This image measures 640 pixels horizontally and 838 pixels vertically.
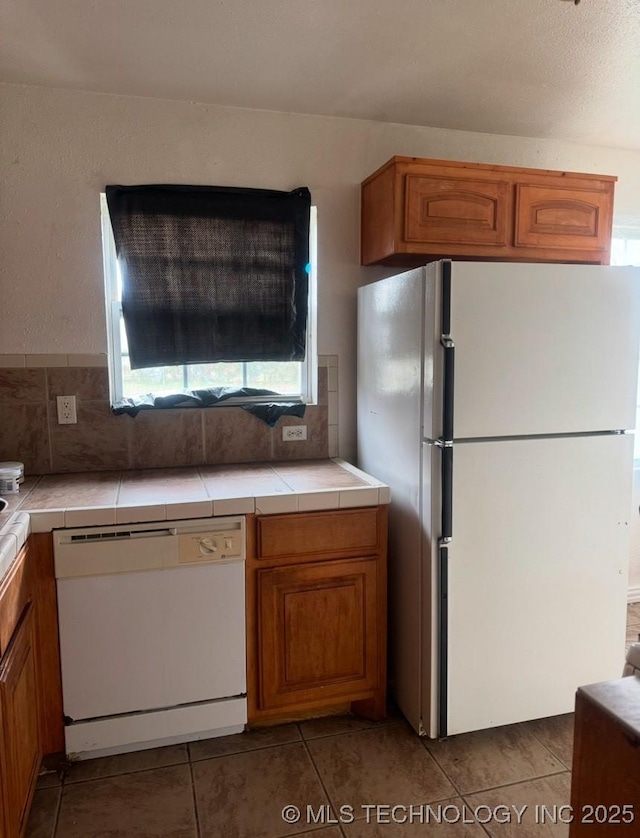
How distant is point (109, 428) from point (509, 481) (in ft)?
5.18

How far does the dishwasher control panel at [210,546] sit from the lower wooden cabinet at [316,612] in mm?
77

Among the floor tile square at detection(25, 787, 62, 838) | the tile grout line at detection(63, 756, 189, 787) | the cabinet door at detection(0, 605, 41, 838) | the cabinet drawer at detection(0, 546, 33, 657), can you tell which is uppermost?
the cabinet drawer at detection(0, 546, 33, 657)

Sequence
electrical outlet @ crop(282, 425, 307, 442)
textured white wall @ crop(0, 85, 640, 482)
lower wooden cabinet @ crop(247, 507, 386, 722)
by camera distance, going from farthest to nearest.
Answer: electrical outlet @ crop(282, 425, 307, 442), textured white wall @ crop(0, 85, 640, 482), lower wooden cabinet @ crop(247, 507, 386, 722)

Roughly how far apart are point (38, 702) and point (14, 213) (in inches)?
69.4

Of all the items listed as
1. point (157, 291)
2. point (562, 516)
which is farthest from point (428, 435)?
point (157, 291)

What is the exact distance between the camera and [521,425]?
6.59 ft

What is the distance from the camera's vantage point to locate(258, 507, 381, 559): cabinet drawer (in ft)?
6.68

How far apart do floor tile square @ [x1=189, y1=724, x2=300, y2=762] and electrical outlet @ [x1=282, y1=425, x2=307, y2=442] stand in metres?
1.15

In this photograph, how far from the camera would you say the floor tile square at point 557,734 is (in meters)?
2.06

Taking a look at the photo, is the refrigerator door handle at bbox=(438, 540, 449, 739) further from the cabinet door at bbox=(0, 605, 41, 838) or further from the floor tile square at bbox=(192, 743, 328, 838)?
the cabinet door at bbox=(0, 605, 41, 838)

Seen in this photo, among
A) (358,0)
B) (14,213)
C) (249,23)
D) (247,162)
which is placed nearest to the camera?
(358,0)

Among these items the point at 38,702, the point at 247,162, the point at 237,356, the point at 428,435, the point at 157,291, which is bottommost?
the point at 38,702

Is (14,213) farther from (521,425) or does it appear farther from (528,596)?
(528,596)

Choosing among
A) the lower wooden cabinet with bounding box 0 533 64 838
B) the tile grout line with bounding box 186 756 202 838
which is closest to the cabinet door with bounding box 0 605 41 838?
the lower wooden cabinet with bounding box 0 533 64 838
